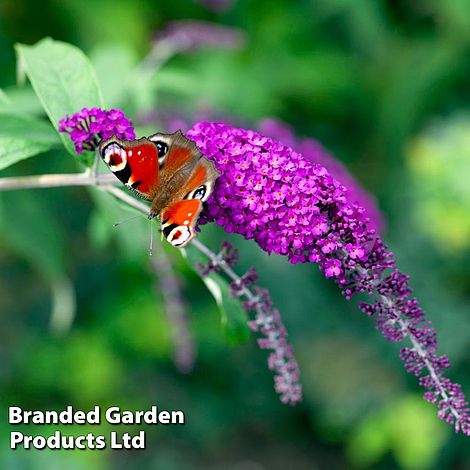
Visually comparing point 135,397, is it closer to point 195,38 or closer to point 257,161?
point 195,38

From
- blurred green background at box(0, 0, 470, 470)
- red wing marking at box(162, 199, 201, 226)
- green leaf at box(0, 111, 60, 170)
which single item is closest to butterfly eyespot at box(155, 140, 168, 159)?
red wing marking at box(162, 199, 201, 226)

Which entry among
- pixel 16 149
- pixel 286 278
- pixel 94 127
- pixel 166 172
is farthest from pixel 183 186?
pixel 286 278

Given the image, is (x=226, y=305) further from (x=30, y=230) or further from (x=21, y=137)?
(x=30, y=230)

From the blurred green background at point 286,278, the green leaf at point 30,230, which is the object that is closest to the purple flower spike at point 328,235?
the green leaf at point 30,230

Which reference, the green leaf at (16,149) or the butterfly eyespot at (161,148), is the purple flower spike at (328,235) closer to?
the butterfly eyespot at (161,148)

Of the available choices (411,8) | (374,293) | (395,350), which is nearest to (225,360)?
(395,350)

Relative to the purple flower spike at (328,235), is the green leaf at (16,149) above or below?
above
